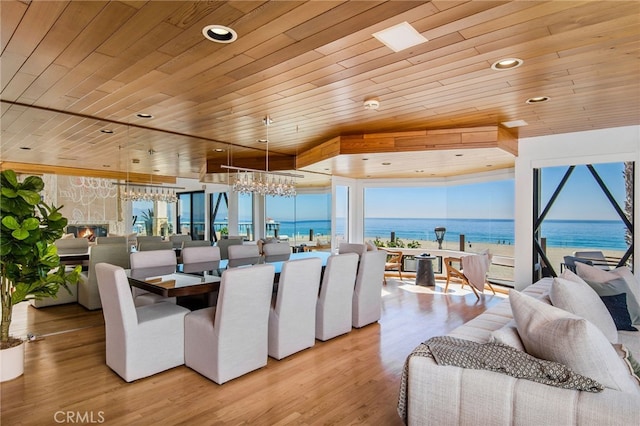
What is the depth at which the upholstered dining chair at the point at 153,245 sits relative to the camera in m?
5.23

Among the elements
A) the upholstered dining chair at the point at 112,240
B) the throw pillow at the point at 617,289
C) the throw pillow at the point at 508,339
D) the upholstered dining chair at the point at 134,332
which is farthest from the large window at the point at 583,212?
the upholstered dining chair at the point at 112,240

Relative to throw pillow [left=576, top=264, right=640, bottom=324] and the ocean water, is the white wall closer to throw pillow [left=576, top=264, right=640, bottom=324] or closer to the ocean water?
the ocean water

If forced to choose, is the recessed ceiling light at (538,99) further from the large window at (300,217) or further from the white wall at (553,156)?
the large window at (300,217)

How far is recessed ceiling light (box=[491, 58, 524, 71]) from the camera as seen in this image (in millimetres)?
2627

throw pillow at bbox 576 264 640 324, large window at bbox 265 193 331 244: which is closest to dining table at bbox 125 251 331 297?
throw pillow at bbox 576 264 640 324

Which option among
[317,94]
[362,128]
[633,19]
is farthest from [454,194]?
[633,19]

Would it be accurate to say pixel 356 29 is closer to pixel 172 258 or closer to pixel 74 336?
pixel 172 258

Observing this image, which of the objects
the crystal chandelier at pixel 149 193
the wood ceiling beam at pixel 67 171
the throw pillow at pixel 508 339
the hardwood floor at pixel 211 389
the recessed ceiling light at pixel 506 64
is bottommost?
the hardwood floor at pixel 211 389

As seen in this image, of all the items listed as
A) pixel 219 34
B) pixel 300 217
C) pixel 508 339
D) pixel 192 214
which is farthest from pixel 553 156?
pixel 192 214

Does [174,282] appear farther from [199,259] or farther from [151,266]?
[199,259]

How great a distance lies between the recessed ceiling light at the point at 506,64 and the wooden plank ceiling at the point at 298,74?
0.20 feet

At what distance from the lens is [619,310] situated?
9.51 feet

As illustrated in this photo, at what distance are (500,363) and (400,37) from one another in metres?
1.99

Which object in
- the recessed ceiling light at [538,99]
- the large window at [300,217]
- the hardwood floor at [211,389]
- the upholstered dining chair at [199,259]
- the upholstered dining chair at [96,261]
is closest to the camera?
the hardwood floor at [211,389]
